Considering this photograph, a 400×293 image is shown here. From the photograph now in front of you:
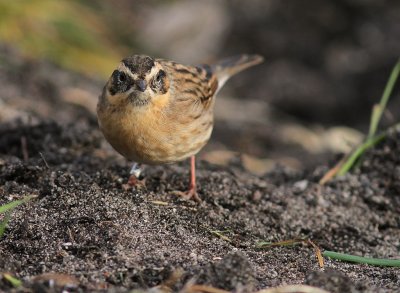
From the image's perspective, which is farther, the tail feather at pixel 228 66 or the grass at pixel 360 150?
the tail feather at pixel 228 66

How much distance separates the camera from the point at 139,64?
4.94 m

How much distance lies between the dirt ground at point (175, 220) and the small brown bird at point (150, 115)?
28 centimetres

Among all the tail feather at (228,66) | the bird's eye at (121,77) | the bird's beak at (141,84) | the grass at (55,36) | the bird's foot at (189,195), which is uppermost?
the grass at (55,36)

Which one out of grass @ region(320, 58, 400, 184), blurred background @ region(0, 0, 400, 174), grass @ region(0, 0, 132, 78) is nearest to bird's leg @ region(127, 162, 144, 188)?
grass @ region(320, 58, 400, 184)

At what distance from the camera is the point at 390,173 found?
19.4 ft

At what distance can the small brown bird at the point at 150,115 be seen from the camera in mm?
4941

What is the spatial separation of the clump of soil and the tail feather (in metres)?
1.13

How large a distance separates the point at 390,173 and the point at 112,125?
243 centimetres

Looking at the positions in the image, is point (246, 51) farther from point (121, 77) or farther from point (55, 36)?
point (121, 77)

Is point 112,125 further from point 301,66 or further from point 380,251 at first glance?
point 301,66

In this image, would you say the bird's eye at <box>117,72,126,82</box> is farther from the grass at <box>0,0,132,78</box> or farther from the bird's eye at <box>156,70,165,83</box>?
the grass at <box>0,0,132,78</box>

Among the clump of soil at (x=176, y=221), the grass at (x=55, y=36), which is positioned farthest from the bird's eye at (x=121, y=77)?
the grass at (x=55, y=36)

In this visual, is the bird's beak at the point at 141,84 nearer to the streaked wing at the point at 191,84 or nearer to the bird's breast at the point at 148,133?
the bird's breast at the point at 148,133

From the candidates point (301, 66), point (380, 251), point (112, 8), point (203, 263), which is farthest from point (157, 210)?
point (112, 8)
